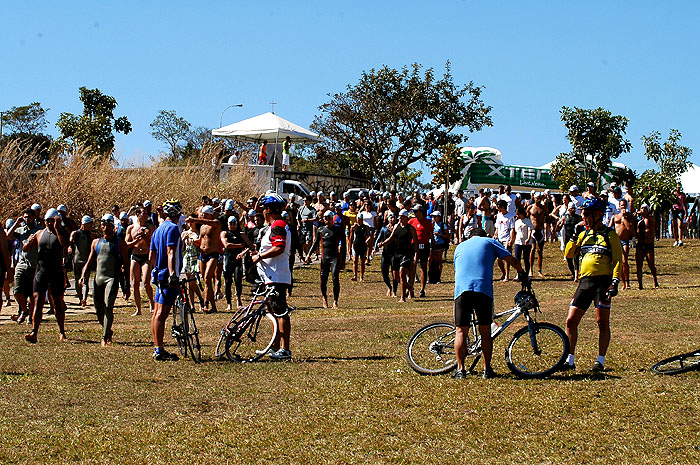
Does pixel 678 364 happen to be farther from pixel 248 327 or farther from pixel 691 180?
pixel 691 180

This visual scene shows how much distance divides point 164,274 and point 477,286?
3.65 m

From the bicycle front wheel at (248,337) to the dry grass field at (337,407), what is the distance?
31 centimetres

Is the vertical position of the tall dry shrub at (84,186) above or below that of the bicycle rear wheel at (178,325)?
above

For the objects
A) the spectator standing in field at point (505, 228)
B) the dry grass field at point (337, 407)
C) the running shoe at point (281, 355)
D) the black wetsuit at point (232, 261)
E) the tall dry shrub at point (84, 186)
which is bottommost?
the dry grass field at point (337, 407)

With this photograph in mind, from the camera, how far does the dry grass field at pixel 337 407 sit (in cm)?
673

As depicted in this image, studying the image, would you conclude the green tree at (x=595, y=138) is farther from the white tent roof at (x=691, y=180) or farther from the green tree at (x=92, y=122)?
the green tree at (x=92, y=122)

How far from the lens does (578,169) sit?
3884 centimetres

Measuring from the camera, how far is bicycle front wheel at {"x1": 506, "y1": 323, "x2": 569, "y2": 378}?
919 centimetres

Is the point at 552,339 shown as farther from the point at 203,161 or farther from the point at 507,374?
the point at 203,161

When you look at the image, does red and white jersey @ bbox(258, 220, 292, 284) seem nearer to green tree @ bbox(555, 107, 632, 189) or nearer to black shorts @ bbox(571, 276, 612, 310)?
black shorts @ bbox(571, 276, 612, 310)

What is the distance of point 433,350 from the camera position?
377 inches

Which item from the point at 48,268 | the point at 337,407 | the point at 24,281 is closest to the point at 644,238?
the point at 48,268

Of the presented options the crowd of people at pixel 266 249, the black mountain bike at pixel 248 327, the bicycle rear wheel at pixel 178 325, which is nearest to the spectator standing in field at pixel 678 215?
the crowd of people at pixel 266 249

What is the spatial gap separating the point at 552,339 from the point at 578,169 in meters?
30.7
